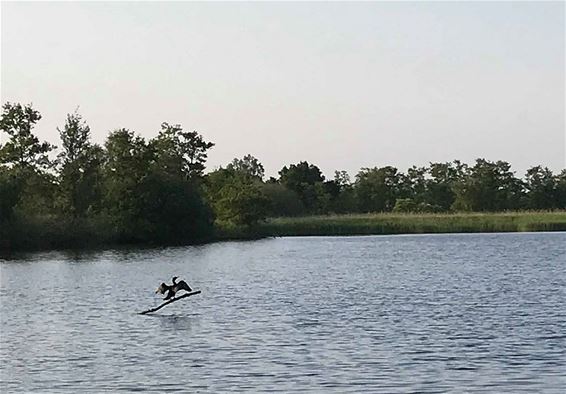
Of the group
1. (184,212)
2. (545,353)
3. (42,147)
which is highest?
(42,147)

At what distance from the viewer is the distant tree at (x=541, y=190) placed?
11279 cm

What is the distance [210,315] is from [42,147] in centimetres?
5532

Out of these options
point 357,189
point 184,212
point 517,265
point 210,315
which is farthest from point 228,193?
point 210,315

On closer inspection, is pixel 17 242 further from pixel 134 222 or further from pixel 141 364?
pixel 141 364

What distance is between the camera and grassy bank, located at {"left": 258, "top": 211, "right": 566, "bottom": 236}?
8294 cm

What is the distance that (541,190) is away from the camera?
114 m

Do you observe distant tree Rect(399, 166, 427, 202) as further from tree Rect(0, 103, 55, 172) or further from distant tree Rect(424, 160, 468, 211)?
tree Rect(0, 103, 55, 172)

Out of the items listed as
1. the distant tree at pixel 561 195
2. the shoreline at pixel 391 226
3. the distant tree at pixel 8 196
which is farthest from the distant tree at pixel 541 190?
the distant tree at pixel 8 196

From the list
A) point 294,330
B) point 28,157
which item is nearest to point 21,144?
point 28,157

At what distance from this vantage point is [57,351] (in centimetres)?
2116

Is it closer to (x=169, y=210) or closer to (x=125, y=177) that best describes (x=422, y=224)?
(x=169, y=210)

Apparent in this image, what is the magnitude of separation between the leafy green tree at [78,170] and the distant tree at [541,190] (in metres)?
52.7

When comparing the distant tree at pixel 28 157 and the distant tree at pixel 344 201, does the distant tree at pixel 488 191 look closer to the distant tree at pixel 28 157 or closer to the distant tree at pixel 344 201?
the distant tree at pixel 344 201

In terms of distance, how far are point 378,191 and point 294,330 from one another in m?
97.3
